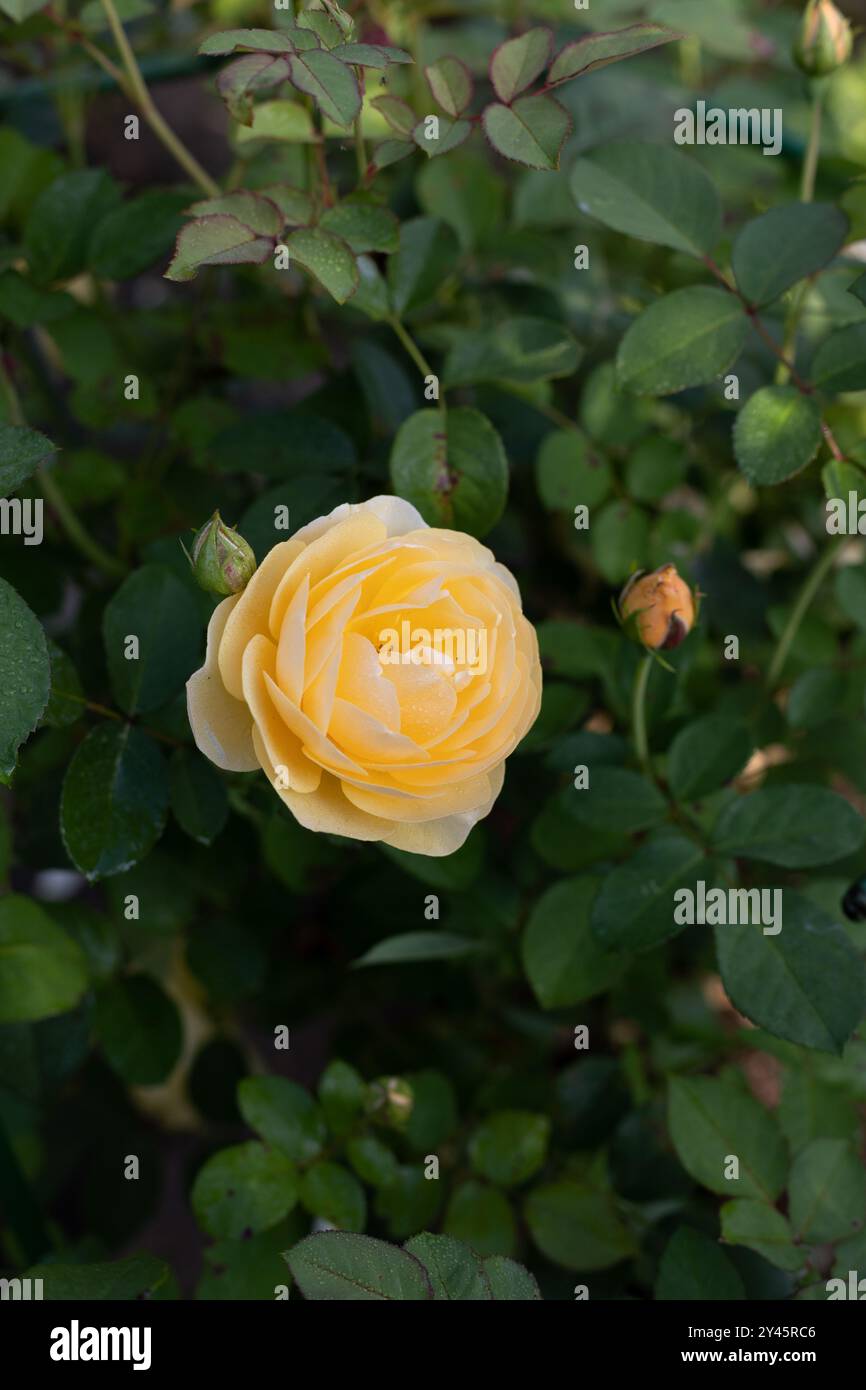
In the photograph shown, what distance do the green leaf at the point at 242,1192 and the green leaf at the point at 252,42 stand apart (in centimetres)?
65

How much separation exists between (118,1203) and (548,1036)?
428 millimetres

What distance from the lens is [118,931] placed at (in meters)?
0.95

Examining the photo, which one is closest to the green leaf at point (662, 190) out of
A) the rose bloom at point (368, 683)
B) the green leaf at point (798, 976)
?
the rose bloom at point (368, 683)

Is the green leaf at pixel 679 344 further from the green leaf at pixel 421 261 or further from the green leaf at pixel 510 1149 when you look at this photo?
the green leaf at pixel 510 1149

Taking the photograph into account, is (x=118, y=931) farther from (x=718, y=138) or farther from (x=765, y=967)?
(x=718, y=138)

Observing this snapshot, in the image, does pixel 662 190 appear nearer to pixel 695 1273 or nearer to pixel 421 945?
pixel 421 945

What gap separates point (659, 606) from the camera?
674 millimetres

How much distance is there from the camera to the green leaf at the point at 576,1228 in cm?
86

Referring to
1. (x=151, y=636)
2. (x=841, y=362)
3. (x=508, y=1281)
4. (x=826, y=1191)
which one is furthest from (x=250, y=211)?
(x=826, y=1191)

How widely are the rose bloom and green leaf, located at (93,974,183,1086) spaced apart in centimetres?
41

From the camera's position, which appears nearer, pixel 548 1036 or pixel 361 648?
pixel 361 648
